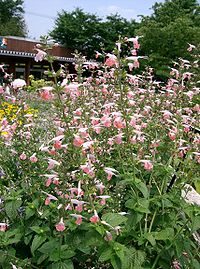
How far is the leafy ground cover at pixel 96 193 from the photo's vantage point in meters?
2.17

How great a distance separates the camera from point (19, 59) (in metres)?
28.0

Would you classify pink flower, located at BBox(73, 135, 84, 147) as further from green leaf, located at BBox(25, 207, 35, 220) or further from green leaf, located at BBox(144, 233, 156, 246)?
green leaf, located at BBox(144, 233, 156, 246)

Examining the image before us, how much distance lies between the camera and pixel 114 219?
2.24m

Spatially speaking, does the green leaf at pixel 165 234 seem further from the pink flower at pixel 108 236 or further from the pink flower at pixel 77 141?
the pink flower at pixel 77 141

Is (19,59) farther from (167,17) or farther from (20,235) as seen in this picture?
(20,235)

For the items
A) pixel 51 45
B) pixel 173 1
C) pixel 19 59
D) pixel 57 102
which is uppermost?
pixel 173 1

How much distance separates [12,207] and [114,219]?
0.61 meters

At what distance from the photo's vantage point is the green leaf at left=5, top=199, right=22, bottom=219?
2.43m

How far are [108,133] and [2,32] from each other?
173 feet

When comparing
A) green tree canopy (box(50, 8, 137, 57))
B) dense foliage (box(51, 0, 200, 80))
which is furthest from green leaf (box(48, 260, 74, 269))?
green tree canopy (box(50, 8, 137, 57))

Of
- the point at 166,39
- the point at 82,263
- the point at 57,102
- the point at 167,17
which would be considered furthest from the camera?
the point at 167,17

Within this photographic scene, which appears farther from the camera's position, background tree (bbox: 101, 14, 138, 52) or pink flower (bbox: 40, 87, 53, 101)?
background tree (bbox: 101, 14, 138, 52)

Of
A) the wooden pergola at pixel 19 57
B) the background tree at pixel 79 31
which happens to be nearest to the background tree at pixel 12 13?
the background tree at pixel 79 31

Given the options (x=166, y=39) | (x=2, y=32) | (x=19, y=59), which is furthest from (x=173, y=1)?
(x=2, y=32)
